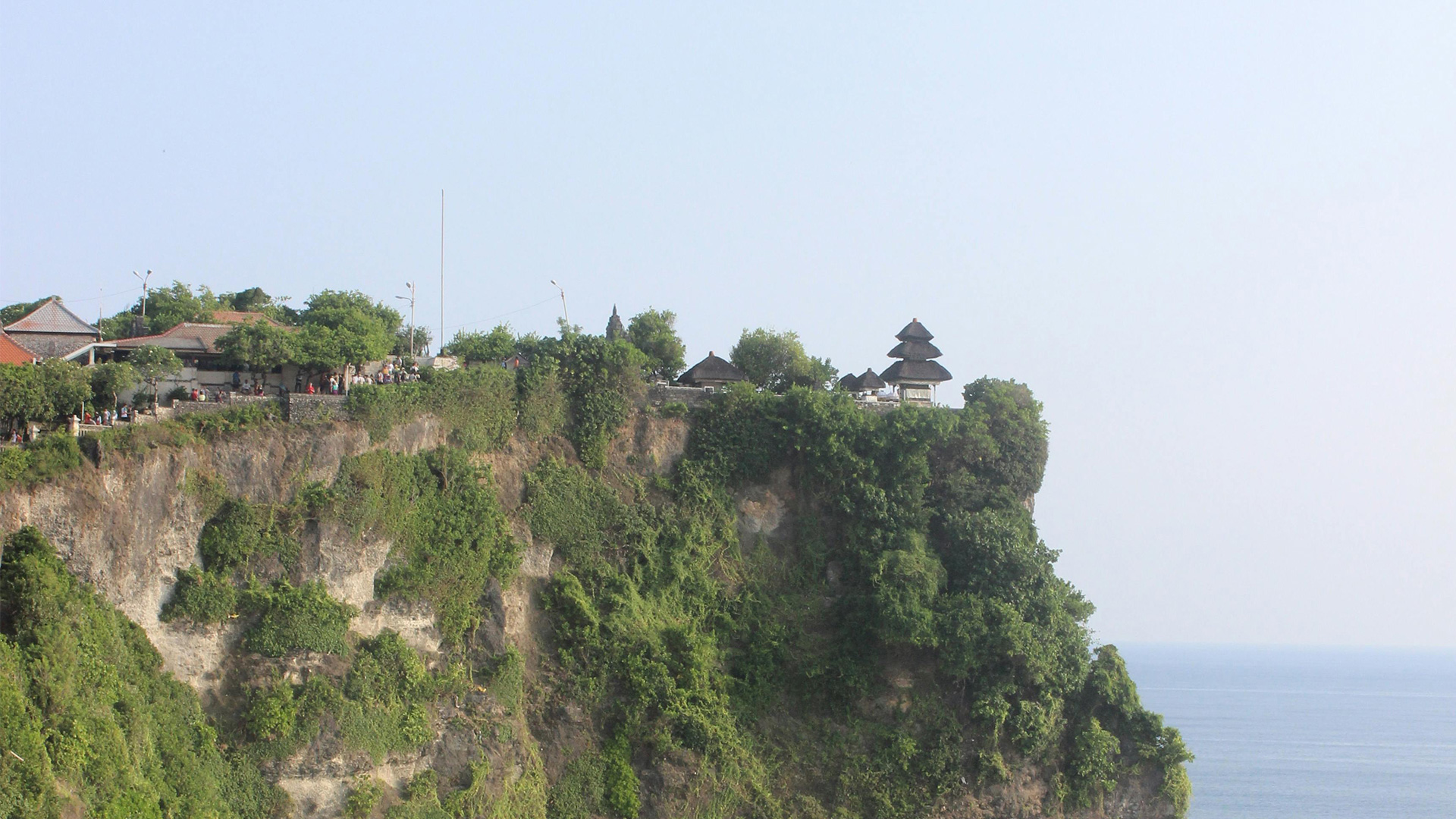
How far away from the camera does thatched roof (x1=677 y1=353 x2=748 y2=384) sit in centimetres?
5591

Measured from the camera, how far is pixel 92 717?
3688cm

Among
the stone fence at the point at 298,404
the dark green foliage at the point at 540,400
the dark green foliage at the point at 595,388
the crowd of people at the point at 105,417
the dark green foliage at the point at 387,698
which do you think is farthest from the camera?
the dark green foliage at the point at 595,388

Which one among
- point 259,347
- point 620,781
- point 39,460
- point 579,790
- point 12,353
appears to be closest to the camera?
point 39,460

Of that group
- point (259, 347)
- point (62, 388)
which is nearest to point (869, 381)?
point (259, 347)

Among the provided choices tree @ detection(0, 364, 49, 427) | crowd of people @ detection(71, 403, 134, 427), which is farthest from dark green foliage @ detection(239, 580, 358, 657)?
tree @ detection(0, 364, 49, 427)

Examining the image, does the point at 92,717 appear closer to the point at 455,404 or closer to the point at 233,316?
the point at 455,404

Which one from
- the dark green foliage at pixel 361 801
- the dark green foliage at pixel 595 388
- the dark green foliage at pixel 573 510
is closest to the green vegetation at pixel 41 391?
the dark green foliage at pixel 361 801

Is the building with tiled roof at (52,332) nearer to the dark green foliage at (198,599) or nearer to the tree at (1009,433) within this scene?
the dark green foliage at (198,599)

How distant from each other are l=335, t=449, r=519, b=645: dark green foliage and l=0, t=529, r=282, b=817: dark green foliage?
6958mm

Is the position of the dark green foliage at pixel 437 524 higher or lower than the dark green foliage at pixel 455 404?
lower

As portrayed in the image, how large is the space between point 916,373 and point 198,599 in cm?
2675

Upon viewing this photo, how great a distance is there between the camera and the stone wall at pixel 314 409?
46.0 meters

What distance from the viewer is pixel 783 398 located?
54.6 m

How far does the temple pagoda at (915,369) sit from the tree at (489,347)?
44.1 feet
